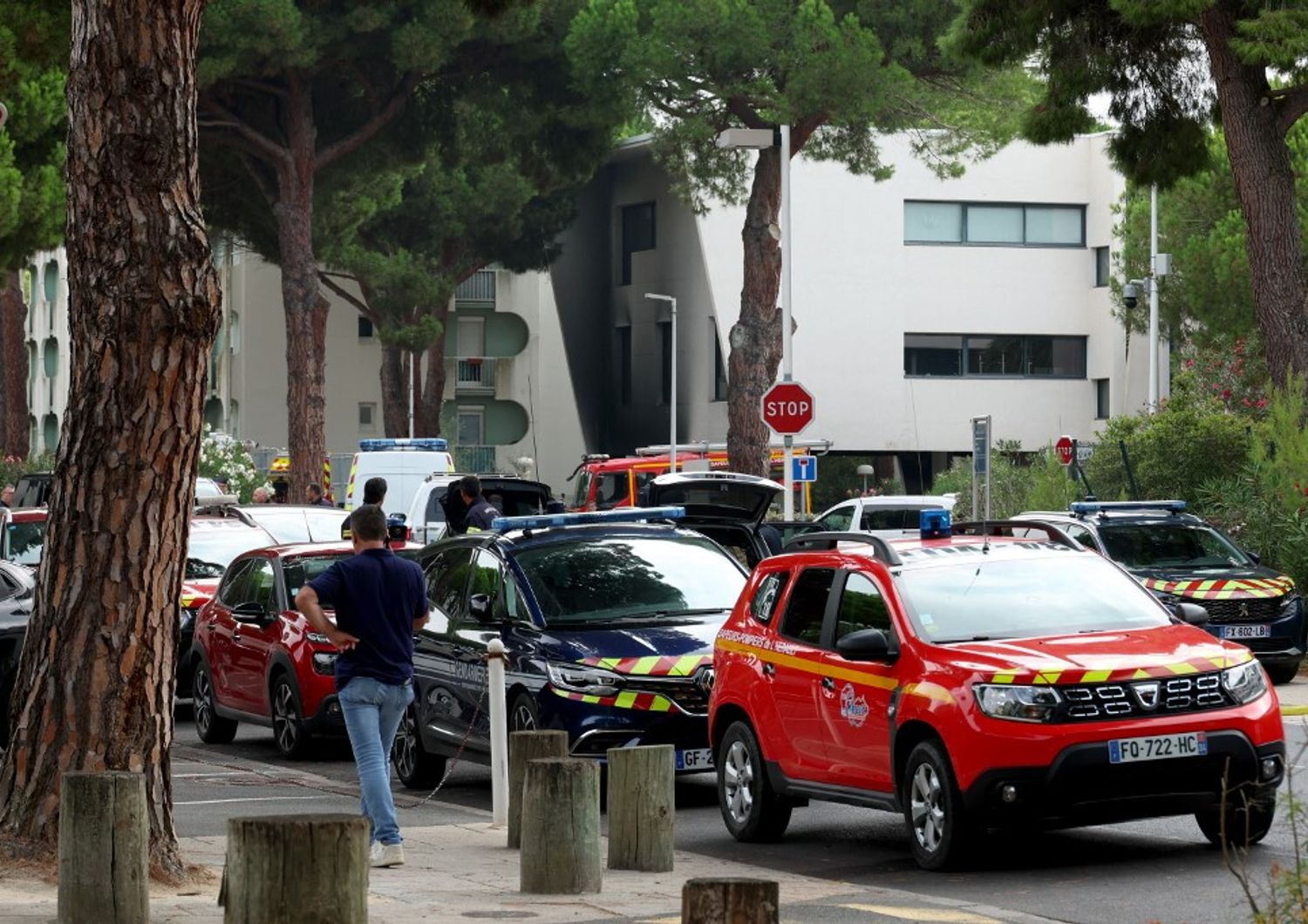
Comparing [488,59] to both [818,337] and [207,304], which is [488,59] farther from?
[207,304]

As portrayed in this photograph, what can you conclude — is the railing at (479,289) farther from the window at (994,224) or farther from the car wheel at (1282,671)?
the car wheel at (1282,671)

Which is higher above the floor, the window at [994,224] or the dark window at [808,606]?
the window at [994,224]

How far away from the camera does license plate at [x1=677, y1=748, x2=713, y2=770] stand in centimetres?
1450

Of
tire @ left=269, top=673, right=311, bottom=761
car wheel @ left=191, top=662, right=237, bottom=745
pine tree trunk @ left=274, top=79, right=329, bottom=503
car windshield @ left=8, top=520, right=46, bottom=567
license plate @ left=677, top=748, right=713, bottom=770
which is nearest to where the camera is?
license plate @ left=677, top=748, right=713, bottom=770

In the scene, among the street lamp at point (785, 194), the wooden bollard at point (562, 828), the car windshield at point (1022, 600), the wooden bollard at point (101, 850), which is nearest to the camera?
the wooden bollard at point (101, 850)

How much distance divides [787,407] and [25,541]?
873cm

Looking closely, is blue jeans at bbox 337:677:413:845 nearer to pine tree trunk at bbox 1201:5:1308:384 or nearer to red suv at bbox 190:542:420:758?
red suv at bbox 190:542:420:758

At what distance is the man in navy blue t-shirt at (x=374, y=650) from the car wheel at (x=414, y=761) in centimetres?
398

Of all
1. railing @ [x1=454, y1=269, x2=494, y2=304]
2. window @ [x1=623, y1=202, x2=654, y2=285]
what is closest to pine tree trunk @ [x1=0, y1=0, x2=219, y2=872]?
window @ [x1=623, y1=202, x2=654, y2=285]

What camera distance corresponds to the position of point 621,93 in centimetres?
4275

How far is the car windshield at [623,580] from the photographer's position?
15.4 m

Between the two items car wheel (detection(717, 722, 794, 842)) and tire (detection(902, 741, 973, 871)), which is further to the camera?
car wheel (detection(717, 722, 794, 842))

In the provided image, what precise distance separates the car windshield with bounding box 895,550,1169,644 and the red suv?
6117 millimetres

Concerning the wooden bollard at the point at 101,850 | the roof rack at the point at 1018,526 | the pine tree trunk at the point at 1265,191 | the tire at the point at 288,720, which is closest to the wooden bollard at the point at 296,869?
the wooden bollard at the point at 101,850
